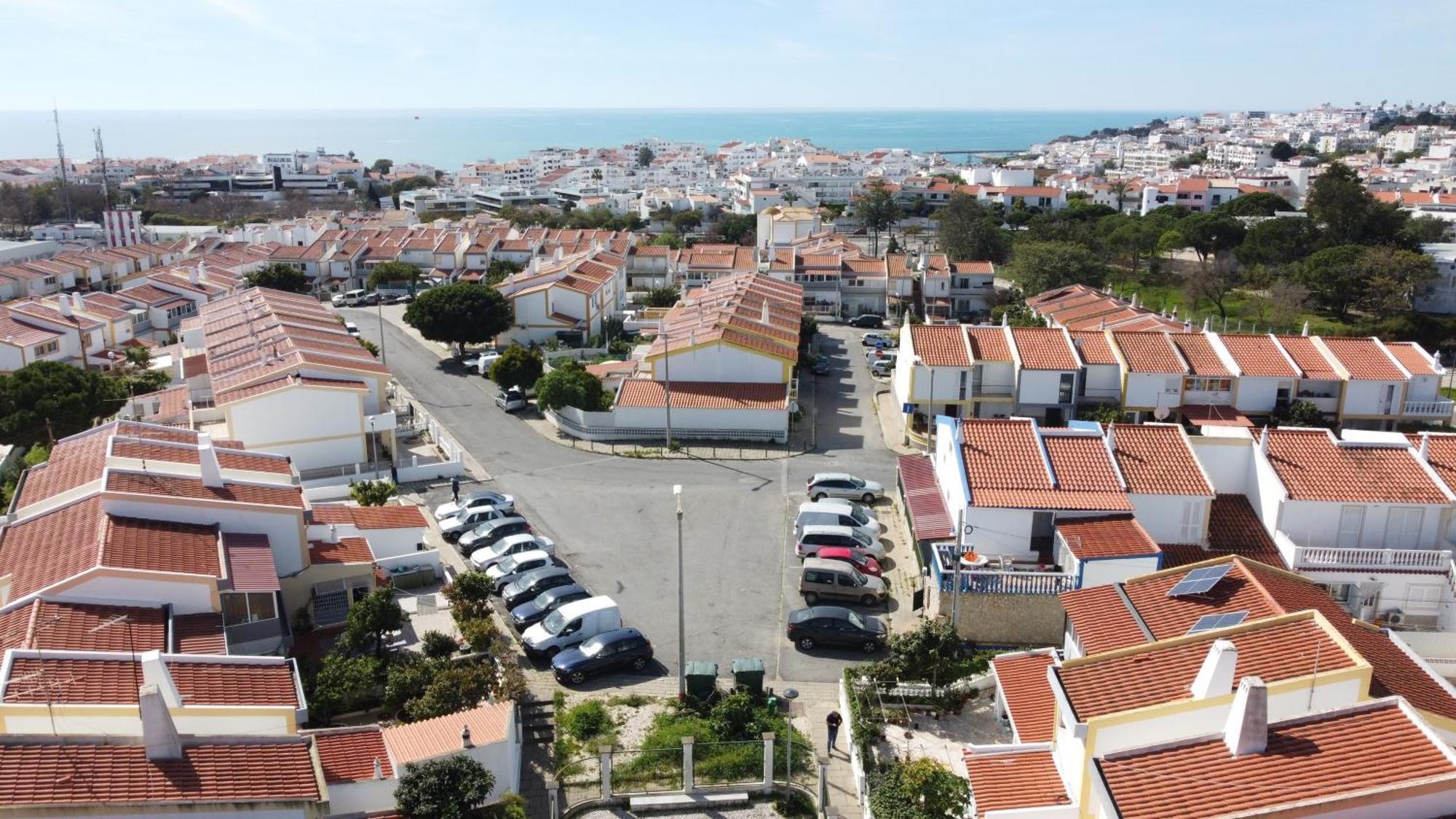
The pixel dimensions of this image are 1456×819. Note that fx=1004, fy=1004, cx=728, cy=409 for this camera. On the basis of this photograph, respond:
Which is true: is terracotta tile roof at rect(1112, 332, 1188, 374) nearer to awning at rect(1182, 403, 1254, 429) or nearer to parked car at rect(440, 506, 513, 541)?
awning at rect(1182, 403, 1254, 429)

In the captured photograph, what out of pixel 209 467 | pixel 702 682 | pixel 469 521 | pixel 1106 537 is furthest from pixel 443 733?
pixel 1106 537

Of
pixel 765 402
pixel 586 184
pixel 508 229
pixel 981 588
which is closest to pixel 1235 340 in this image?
pixel 765 402

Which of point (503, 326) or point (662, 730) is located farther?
point (503, 326)

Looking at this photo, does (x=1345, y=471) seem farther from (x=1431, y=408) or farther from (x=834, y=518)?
(x=1431, y=408)

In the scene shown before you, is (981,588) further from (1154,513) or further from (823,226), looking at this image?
(823,226)

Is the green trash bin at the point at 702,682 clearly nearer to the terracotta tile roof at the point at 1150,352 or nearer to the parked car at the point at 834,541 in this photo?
the parked car at the point at 834,541

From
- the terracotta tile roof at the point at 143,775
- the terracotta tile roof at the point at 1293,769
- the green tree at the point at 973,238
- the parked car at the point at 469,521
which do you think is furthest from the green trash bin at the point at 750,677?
the green tree at the point at 973,238
